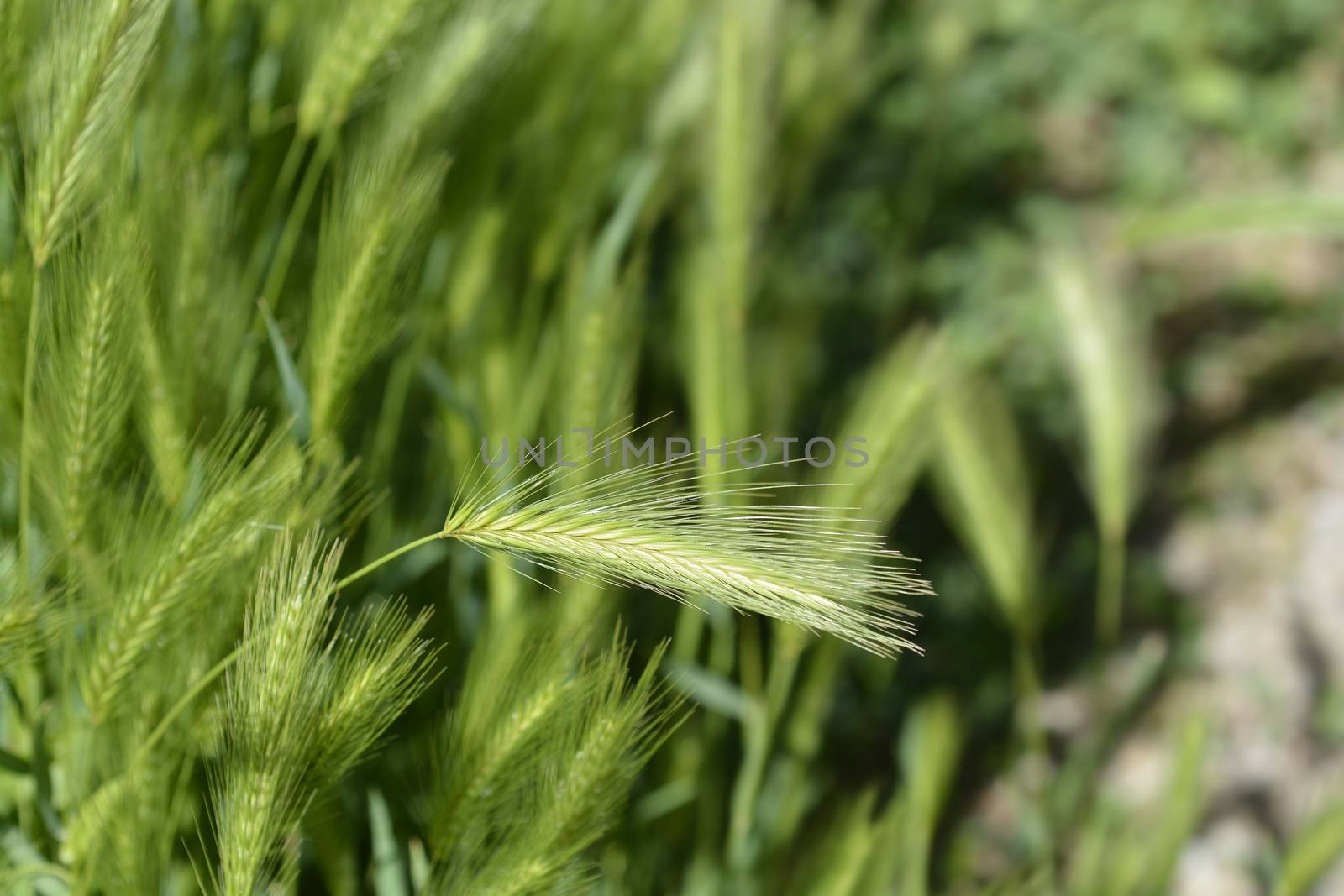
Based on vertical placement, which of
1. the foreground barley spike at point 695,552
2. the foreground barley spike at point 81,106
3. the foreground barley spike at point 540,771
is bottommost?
the foreground barley spike at point 540,771

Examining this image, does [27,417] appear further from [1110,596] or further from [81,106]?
[1110,596]

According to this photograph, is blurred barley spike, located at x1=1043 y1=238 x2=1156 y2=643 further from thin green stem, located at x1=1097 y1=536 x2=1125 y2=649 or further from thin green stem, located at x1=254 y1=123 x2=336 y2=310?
thin green stem, located at x1=254 y1=123 x2=336 y2=310

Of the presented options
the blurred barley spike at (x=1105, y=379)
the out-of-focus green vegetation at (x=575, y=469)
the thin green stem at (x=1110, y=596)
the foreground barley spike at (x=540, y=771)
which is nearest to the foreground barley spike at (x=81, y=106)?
the out-of-focus green vegetation at (x=575, y=469)

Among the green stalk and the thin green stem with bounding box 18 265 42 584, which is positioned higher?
the green stalk

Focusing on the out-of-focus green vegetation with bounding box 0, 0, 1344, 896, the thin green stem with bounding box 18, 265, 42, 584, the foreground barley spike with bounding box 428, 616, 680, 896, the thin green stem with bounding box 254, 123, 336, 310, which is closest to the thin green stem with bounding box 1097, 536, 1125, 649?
the out-of-focus green vegetation with bounding box 0, 0, 1344, 896

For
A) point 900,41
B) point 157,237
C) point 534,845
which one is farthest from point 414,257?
point 900,41

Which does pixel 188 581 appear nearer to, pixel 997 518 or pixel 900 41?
pixel 997 518

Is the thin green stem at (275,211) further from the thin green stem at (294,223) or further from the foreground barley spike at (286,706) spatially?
the foreground barley spike at (286,706)

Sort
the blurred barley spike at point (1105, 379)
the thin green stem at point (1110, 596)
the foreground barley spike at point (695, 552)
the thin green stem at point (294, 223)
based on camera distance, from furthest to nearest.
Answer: the thin green stem at point (1110, 596)
the blurred barley spike at point (1105, 379)
the thin green stem at point (294, 223)
the foreground barley spike at point (695, 552)
